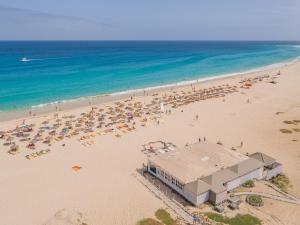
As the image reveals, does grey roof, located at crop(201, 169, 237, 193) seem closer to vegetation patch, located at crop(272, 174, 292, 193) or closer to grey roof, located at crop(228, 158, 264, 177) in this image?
grey roof, located at crop(228, 158, 264, 177)

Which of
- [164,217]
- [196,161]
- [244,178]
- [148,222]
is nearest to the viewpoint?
[148,222]

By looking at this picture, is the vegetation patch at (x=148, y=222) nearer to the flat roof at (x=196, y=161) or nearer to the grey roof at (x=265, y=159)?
the flat roof at (x=196, y=161)

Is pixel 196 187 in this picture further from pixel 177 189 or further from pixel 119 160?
pixel 119 160

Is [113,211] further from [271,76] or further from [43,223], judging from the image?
[271,76]

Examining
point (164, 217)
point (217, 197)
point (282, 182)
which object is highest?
point (217, 197)

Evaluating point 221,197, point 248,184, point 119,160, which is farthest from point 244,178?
point 119,160

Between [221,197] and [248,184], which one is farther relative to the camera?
[248,184]

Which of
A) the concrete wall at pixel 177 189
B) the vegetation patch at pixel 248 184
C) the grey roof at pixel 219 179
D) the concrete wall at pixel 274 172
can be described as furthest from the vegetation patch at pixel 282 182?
the concrete wall at pixel 177 189
